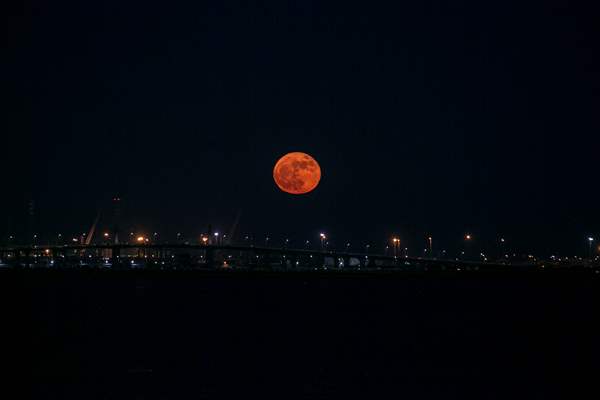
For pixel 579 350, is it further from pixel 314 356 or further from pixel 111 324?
pixel 111 324

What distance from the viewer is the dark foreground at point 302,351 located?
1462 centimetres

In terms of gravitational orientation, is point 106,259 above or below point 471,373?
above

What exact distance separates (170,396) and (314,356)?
5.95m

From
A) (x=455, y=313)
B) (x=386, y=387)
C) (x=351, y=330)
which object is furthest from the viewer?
(x=455, y=313)

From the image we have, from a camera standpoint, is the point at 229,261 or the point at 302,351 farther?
the point at 229,261

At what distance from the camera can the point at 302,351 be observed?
65.1 ft

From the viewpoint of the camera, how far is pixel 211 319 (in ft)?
96.4

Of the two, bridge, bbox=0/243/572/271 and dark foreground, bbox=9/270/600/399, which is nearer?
dark foreground, bbox=9/270/600/399

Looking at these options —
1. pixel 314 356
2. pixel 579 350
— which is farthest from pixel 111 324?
pixel 579 350

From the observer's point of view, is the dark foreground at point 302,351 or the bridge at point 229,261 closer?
the dark foreground at point 302,351

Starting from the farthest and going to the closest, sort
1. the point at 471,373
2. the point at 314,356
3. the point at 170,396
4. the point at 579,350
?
the point at 579,350 → the point at 314,356 → the point at 471,373 → the point at 170,396

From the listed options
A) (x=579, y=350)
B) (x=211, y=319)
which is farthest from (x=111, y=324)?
(x=579, y=350)

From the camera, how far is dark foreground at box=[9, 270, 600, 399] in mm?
14625

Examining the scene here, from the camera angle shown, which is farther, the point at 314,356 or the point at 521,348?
the point at 521,348
